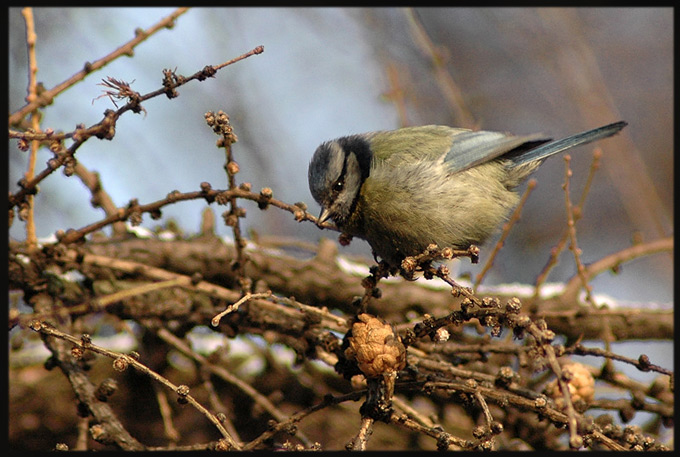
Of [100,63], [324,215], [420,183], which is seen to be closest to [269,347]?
[324,215]

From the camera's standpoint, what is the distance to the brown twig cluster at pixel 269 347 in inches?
64.4

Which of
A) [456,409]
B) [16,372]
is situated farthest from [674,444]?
[16,372]

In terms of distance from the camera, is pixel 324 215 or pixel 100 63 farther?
pixel 324 215

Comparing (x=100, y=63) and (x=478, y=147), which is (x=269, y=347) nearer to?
(x=478, y=147)

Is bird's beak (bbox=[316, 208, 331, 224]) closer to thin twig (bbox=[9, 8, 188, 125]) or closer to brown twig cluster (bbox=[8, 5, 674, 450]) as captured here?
brown twig cluster (bbox=[8, 5, 674, 450])

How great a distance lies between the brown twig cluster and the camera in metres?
1.63

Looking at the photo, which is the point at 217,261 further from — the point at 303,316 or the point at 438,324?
the point at 438,324

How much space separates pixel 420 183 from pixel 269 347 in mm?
930

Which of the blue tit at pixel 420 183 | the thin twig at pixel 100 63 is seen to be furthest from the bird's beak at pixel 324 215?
the thin twig at pixel 100 63

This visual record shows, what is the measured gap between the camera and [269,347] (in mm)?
2680

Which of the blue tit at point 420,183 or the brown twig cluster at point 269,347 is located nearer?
the brown twig cluster at point 269,347

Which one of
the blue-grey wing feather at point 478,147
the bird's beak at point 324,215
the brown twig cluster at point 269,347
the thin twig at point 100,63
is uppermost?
the thin twig at point 100,63

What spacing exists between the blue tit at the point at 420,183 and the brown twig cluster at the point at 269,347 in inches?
6.2

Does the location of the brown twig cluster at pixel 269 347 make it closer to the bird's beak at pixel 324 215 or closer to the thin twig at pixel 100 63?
the thin twig at pixel 100 63
